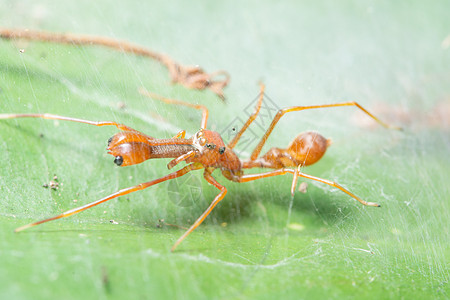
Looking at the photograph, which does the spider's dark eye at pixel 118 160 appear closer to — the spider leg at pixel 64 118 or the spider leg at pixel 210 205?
the spider leg at pixel 64 118

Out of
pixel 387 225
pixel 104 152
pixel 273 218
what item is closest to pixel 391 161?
pixel 387 225

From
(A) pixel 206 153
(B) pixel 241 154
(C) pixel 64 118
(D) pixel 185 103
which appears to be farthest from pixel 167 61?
(C) pixel 64 118

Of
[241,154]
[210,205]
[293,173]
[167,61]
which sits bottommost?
[210,205]

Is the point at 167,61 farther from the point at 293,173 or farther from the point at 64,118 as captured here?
the point at 293,173

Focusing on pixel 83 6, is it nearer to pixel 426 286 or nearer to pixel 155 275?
pixel 155 275

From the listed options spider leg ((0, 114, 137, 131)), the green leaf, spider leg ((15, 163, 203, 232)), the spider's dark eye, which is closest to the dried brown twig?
the green leaf

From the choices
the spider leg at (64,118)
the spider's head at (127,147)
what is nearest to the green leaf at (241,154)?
the spider leg at (64,118)

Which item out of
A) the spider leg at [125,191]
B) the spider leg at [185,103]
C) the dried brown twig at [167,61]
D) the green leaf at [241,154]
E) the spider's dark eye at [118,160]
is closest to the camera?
the green leaf at [241,154]
